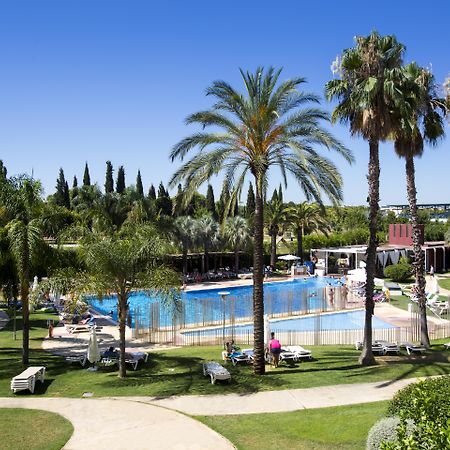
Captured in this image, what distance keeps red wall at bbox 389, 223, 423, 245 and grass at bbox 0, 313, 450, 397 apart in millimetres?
31335

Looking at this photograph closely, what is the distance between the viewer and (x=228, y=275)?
42.4 meters

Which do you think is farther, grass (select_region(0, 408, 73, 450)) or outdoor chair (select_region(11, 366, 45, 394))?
outdoor chair (select_region(11, 366, 45, 394))

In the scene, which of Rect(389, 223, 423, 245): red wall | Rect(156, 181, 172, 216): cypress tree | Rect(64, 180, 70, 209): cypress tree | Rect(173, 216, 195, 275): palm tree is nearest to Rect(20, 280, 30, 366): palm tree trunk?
Rect(173, 216, 195, 275): palm tree

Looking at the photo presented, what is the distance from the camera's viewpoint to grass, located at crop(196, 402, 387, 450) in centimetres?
884

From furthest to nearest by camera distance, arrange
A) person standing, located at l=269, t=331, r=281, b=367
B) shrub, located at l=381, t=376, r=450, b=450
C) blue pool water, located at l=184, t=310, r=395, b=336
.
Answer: blue pool water, located at l=184, t=310, r=395, b=336 < person standing, located at l=269, t=331, r=281, b=367 < shrub, located at l=381, t=376, r=450, b=450

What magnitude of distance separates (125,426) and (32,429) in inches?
75.4

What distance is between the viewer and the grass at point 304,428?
8844 mm

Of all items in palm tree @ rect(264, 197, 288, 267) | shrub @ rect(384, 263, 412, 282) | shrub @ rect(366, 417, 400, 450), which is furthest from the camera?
palm tree @ rect(264, 197, 288, 267)

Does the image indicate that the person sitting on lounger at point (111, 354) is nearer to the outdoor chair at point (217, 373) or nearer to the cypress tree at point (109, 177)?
the outdoor chair at point (217, 373)

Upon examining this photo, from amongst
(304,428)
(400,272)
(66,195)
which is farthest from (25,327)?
(66,195)

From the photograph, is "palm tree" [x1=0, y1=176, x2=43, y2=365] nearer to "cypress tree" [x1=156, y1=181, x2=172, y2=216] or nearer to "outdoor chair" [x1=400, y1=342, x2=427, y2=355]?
"outdoor chair" [x1=400, y1=342, x2=427, y2=355]

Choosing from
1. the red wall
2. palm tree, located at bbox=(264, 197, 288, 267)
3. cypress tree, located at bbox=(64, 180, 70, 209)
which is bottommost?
the red wall

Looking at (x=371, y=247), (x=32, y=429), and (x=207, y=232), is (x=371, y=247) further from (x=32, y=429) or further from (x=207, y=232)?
(x=207, y=232)

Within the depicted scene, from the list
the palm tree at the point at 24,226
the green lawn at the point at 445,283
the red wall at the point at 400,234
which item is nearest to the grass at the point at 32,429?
the palm tree at the point at 24,226
